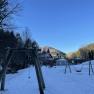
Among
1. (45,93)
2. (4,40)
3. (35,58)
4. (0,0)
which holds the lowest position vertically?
(45,93)

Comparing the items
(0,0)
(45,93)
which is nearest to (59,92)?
(45,93)

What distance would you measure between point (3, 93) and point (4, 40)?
106ft

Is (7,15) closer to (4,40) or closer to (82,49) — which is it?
(4,40)

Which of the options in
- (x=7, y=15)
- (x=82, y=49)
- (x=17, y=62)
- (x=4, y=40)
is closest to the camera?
(x=7, y=15)

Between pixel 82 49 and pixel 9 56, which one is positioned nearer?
pixel 9 56

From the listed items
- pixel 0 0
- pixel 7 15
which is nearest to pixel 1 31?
pixel 7 15

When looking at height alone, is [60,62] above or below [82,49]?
below

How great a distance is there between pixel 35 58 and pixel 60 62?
72.9 metres

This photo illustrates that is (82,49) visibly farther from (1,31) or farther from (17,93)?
(17,93)

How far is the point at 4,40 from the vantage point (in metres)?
45.3

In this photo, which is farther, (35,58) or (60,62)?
(60,62)

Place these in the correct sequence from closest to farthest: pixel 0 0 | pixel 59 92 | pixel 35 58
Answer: pixel 59 92
pixel 35 58
pixel 0 0

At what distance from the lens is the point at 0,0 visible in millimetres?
36344

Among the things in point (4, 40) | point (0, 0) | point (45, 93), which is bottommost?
point (45, 93)
